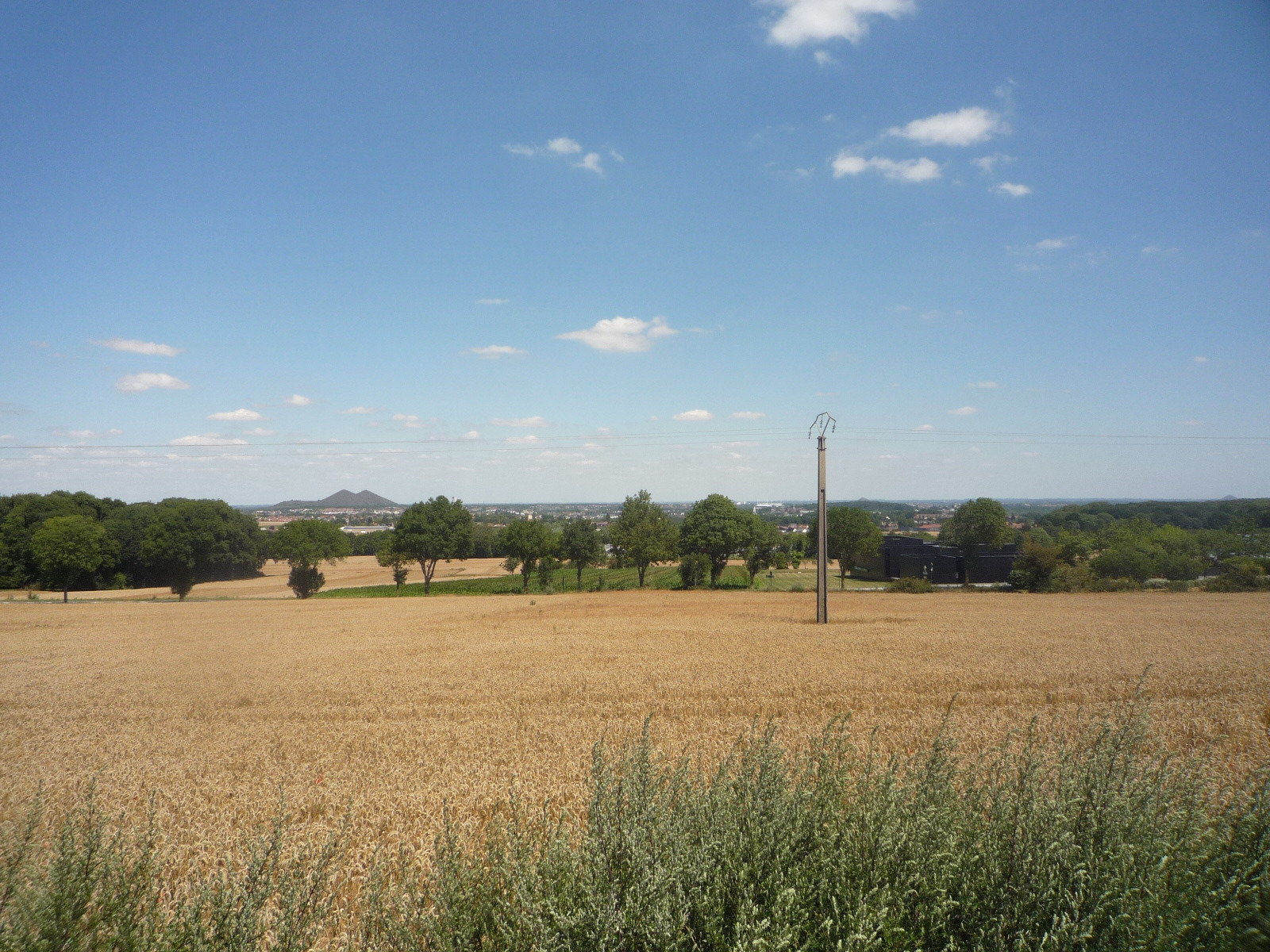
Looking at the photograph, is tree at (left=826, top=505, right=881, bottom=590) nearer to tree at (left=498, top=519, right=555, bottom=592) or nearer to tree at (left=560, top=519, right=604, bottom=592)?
tree at (left=560, top=519, right=604, bottom=592)

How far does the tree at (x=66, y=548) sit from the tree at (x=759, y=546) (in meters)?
62.4

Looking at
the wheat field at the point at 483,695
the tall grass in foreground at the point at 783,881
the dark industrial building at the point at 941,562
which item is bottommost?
the dark industrial building at the point at 941,562

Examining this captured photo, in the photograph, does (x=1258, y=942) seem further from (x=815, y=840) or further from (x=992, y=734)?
(x=992, y=734)

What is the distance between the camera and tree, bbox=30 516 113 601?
5338 centimetres

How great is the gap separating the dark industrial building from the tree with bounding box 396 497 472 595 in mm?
46052

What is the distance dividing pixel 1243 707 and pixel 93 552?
75776 millimetres

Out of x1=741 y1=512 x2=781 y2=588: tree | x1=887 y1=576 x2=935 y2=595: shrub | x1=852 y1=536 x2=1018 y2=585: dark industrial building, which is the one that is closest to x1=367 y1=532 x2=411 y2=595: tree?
x1=741 y1=512 x2=781 y2=588: tree

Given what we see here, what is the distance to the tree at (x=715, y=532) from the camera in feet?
211

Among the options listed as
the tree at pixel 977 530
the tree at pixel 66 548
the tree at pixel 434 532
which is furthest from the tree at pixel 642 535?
the tree at pixel 66 548

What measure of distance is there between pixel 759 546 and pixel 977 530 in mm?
29640

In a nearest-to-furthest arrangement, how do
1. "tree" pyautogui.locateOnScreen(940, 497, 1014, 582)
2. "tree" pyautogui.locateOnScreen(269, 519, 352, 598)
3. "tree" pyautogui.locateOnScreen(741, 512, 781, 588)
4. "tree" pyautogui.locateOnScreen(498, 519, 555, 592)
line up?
"tree" pyautogui.locateOnScreen(498, 519, 555, 592), "tree" pyautogui.locateOnScreen(269, 519, 352, 598), "tree" pyautogui.locateOnScreen(741, 512, 781, 588), "tree" pyautogui.locateOnScreen(940, 497, 1014, 582)

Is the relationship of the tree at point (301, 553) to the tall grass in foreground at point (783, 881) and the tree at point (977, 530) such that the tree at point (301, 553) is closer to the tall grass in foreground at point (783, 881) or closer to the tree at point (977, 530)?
the tall grass in foreground at point (783, 881)

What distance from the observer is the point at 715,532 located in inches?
2525

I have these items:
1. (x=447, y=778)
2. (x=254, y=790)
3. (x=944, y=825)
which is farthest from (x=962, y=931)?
(x=254, y=790)
